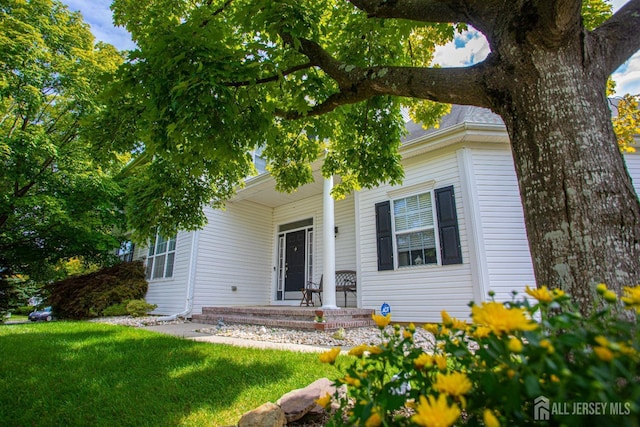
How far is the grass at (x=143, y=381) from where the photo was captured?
2.24m

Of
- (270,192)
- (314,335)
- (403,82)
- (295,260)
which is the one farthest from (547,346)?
(295,260)

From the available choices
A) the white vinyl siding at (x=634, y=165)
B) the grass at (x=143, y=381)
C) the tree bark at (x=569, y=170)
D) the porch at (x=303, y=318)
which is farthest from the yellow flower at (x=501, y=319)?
the white vinyl siding at (x=634, y=165)

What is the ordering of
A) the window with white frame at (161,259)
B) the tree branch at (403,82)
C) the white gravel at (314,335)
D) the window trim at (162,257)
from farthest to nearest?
the window with white frame at (161,259) < the window trim at (162,257) < the white gravel at (314,335) < the tree branch at (403,82)

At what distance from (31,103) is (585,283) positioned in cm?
1163

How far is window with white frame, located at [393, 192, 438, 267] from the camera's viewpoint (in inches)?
250

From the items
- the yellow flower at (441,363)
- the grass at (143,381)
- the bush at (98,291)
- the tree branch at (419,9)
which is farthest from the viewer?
the bush at (98,291)

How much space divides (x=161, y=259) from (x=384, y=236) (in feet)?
25.7

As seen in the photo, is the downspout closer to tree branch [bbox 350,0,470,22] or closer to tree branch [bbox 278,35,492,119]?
tree branch [bbox 278,35,492,119]

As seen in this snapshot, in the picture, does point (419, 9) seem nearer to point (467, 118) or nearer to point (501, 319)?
point (501, 319)

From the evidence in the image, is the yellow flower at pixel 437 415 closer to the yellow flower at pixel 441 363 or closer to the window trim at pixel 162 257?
→ the yellow flower at pixel 441 363

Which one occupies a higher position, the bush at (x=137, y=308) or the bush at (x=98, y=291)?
the bush at (x=98, y=291)

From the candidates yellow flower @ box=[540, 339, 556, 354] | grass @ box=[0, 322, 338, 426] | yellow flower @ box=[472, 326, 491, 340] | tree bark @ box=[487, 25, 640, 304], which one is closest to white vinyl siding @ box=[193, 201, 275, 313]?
grass @ box=[0, 322, 338, 426]

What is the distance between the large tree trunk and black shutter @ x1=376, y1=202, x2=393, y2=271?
530 cm

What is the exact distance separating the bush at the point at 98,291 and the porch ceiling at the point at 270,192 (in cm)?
453
